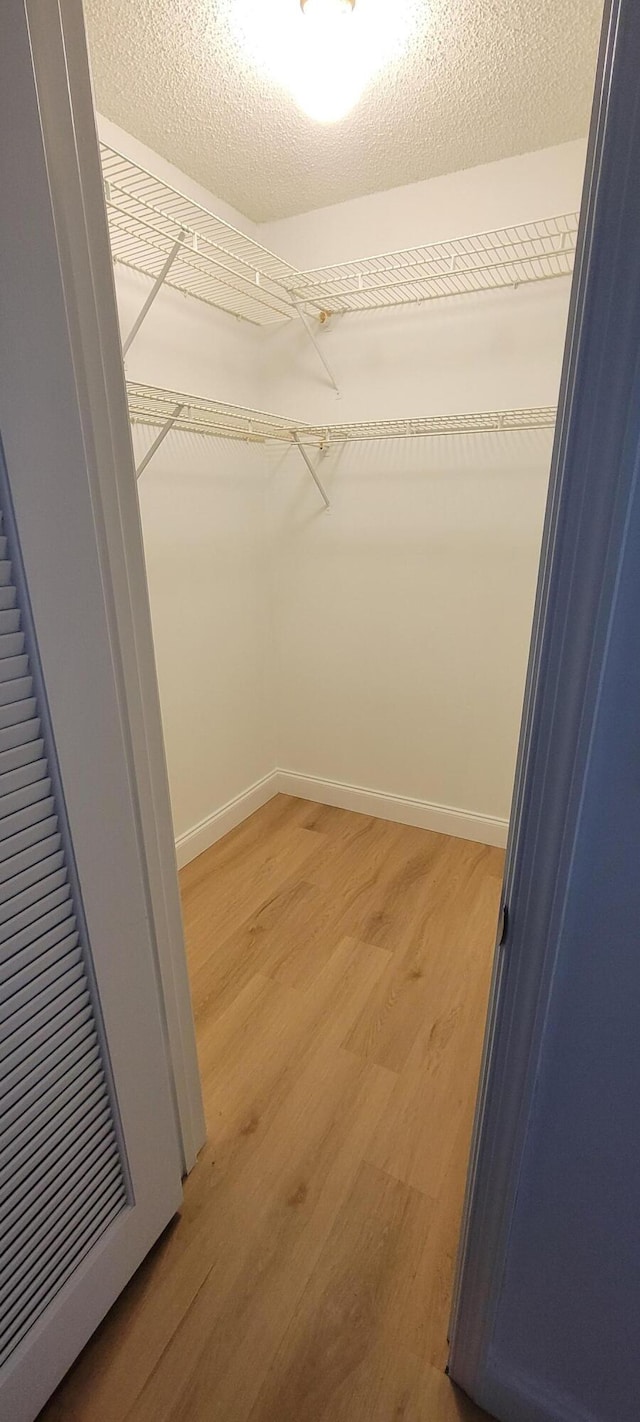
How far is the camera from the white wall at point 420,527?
6.32 feet

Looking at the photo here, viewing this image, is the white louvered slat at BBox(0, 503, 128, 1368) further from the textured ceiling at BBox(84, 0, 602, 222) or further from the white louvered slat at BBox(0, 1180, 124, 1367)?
the textured ceiling at BBox(84, 0, 602, 222)

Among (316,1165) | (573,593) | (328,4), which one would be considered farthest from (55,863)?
(328,4)

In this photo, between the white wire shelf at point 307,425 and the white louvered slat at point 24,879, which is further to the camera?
the white wire shelf at point 307,425

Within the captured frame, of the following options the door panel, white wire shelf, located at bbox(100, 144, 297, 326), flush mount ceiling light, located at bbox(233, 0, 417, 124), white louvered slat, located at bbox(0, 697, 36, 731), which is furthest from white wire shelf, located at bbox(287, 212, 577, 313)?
white louvered slat, located at bbox(0, 697, 36, 731)

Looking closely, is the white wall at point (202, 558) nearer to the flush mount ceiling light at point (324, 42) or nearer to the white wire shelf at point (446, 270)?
the white wire shelf at point (446, 270)

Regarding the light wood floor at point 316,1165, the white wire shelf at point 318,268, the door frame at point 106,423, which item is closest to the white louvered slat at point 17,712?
the door frame at point 106,423

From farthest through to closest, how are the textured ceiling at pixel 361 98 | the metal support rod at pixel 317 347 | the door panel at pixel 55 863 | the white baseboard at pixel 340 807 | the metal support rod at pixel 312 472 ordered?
the white baseboard at pixel 340 807, the metal support rod at pixel 312 472, the metal support rod at pixel 317 347, the textured ceiling at pixel 361 98, the door panel at pixel 55 863

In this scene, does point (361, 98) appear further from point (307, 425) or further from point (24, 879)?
point (24, 879)

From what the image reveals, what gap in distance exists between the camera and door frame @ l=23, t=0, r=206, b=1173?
675 mm

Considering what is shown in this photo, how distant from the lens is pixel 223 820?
100 inches

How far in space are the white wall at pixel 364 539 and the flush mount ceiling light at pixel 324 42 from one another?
1.74ft

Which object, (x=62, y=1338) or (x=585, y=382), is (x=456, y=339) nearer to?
(x=585, y=382)

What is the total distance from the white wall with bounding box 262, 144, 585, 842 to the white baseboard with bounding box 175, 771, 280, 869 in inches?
10.1

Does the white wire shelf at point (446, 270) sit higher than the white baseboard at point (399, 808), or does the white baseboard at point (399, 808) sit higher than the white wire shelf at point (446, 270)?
the white wire shelf at point (446, 270)
